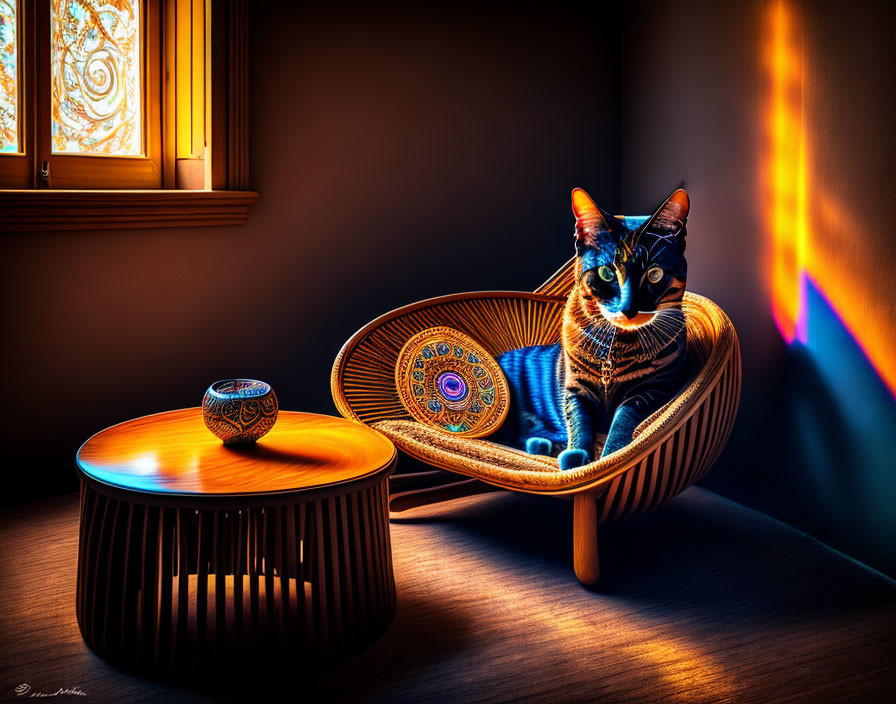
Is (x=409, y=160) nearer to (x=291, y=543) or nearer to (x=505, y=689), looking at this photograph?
(x=291, y=543)

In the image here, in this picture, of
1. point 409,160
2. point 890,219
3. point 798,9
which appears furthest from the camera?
point 409,160

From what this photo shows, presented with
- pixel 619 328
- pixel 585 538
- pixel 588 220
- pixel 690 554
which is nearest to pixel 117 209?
pixel 588 220

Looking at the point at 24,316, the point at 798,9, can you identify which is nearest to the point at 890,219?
the point at 798,9

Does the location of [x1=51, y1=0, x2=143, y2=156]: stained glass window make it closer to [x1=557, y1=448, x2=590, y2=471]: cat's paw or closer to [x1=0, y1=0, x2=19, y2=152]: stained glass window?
[x1=0, y1=0, x2=19, y2=152]: stained glass window

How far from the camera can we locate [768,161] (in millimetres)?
2572

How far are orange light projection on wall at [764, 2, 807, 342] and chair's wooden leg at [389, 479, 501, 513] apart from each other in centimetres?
103

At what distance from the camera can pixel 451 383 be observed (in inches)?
102

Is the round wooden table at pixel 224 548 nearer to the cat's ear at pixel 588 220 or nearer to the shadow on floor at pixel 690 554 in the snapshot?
the shadow on floor at pixel 690 554

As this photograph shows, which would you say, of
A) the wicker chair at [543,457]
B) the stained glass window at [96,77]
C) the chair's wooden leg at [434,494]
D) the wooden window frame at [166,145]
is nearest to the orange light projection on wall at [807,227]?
the wicker chair at [543,457]

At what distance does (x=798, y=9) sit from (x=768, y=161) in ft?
1.39

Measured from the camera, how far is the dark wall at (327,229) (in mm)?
2646

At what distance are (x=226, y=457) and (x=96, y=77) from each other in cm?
150

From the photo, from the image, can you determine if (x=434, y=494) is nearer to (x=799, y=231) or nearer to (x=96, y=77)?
(x=799, y=231)

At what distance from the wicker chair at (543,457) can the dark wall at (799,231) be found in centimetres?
32
